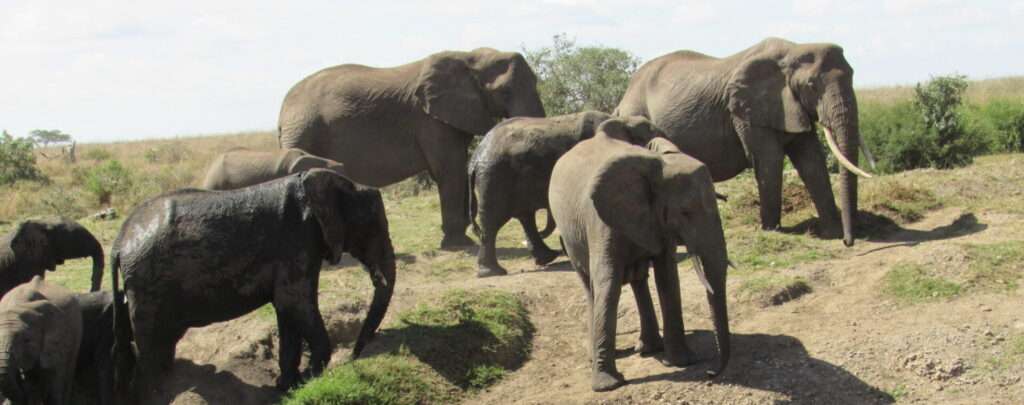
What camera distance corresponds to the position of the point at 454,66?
52.3 feet

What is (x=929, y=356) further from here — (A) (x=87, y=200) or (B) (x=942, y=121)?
(A) (x=87, y=200)

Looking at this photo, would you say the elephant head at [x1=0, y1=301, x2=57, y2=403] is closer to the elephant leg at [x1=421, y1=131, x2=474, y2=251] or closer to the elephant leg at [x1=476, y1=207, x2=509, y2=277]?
the elephant leg at [x1=476, y1=207, x2=509, y2=277]

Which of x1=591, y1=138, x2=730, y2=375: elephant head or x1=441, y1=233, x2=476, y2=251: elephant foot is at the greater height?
x1=591, y1=138, x2=730, y2=375: elephant head

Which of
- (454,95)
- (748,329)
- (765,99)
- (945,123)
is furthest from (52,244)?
(945,123)

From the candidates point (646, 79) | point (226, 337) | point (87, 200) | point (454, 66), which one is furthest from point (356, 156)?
point (87, 200)

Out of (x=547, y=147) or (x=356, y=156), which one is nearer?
(x=547, y=147)

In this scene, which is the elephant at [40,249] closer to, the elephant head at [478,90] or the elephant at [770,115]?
the elephant head at [478,90]

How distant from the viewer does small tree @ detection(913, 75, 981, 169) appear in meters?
18.9

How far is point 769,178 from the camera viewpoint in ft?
46.4

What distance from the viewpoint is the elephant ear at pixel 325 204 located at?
9.98m

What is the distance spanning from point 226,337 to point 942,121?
40.4 ft

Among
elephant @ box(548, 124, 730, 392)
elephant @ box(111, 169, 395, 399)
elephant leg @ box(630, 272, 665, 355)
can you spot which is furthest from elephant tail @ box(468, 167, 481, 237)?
elephant leg @ box(630, 272, 665, 355)

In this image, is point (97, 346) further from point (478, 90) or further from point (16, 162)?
point (16, 162)

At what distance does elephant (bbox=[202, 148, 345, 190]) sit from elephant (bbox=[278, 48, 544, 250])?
183 centimetres
